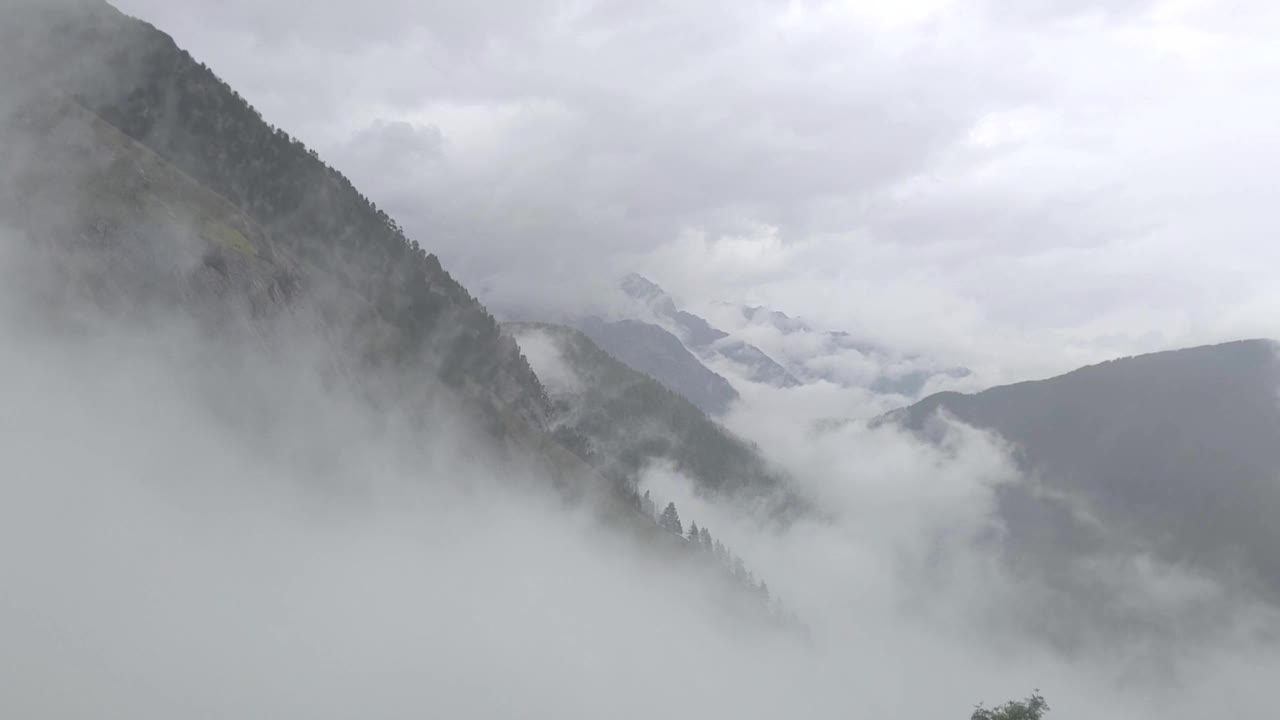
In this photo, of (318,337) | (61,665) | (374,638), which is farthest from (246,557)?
(61,665)

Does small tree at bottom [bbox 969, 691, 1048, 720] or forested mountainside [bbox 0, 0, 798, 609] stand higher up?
forested mountainside [bbox 0, 0, 798, 609]

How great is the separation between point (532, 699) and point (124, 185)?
390 ft

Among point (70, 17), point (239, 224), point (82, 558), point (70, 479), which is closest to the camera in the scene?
point (82, 558)

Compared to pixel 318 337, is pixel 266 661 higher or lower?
lower

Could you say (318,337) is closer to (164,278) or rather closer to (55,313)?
(164,278)

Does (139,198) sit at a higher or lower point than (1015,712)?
higher

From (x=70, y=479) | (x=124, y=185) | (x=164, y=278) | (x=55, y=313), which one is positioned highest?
(x=124, y=185)

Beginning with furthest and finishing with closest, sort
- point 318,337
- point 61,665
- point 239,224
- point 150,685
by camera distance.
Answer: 1. point 318,337
2. point 239,224
3. point 150,685
4. point 61,665

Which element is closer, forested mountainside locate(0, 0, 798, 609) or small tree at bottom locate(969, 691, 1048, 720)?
small tree at bottom locate(969, 691, 1048, 720)

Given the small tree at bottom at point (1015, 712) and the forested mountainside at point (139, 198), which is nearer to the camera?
the small tree at bottom at point (1015, 712)

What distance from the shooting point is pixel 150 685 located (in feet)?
338

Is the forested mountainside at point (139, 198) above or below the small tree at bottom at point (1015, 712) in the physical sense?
above

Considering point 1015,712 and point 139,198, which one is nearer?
point 1015,712

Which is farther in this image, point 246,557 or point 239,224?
point 239,224
